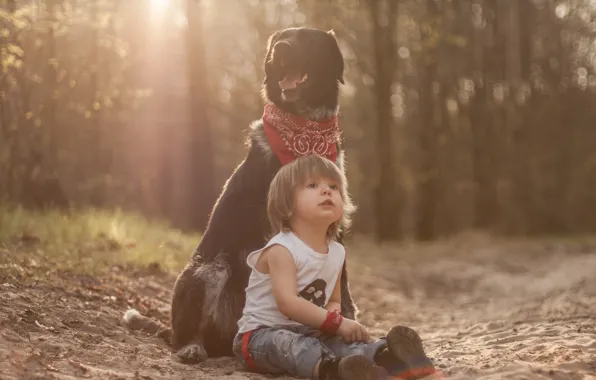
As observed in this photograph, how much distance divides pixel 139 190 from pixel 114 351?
15.5 m

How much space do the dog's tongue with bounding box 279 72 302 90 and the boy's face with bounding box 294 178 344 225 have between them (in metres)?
1.22

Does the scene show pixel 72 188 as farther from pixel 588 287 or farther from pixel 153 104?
pixel 588 287

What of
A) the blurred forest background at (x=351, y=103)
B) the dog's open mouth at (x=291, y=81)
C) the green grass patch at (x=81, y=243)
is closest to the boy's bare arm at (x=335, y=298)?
the dog's open mouth at (x=291, y=81)

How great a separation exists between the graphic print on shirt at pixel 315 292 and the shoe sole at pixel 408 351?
51 cm

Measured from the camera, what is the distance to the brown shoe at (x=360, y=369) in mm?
3531

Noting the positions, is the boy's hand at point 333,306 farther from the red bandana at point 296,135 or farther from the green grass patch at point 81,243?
the green grass patch at point 81,243

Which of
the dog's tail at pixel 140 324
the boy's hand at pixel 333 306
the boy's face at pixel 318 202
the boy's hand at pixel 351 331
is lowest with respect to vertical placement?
the dog's tail at pixel 140 324

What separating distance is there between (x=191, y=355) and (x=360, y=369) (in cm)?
133

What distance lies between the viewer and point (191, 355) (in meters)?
4.45

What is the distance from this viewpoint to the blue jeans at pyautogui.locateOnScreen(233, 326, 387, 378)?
12.6ft

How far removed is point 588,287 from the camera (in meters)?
8.03

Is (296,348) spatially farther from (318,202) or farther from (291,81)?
(291,81)

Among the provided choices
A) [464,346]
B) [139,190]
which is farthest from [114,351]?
[139,190]

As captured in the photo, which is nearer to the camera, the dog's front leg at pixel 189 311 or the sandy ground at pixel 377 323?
the sandy ground at pixel 377 323
